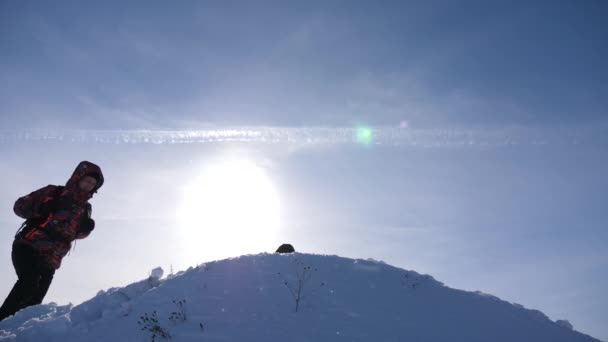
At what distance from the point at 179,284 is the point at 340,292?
2641 millimetres

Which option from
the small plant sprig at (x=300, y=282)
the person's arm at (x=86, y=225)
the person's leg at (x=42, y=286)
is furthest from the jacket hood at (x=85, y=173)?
the small plant sprig at (x=300, y=282)

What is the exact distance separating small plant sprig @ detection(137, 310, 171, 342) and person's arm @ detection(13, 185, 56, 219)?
11.5 feet

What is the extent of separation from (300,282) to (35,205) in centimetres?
520

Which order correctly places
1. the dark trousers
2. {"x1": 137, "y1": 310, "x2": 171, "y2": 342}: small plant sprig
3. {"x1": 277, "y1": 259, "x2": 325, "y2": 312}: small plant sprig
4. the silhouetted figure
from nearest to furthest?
{"x1": 137, "y1": 310, "x2": 171, "y2": 342}: small plant sprig
{"x1": 277, "y1": 259, "x2": 325, "y2": 312}: small plant sprig
the dark trousers
the silhouetted figure

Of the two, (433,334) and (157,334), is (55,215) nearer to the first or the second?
(157,334)

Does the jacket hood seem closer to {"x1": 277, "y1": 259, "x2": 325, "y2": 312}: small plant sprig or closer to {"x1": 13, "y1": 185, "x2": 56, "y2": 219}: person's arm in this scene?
{"x1": 13, "y1": 185, "x2": 56, "y2": 219}: person's arm

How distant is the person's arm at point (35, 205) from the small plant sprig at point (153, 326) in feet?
11.5

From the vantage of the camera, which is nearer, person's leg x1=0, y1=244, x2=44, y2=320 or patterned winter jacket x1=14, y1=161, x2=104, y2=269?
person's leg x1=0, y1=244, x2=44, y2=320

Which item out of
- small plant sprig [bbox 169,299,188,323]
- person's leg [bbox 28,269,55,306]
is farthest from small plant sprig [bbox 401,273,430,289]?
person's leg [bbox 28,269,55,306]

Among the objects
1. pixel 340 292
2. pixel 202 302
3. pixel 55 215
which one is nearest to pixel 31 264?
pixel 55 215

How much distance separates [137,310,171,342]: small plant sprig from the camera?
5.28 meters

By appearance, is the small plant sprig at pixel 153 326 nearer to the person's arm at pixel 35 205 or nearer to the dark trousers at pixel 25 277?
the dark trousers at pixel 25 277

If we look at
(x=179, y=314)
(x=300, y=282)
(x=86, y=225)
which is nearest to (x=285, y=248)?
(x=300, y=282)

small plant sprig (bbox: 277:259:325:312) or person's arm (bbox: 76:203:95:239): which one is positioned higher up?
person's arm (bbox: 76:203:95:239)
